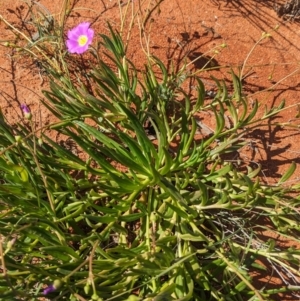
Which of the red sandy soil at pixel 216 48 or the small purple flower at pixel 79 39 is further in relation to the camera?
the red sandy soil at pixel 216 48

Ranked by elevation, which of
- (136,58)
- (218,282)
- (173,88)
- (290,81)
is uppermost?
(136,58)

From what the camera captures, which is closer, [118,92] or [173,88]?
[118,92]

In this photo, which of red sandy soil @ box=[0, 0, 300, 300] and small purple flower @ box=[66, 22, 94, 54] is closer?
small purple flower @ box=[66, 22, 94, 54]

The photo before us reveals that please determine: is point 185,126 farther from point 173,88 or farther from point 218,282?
point 218,282

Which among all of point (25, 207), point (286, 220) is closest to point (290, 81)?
point (286, 220)
